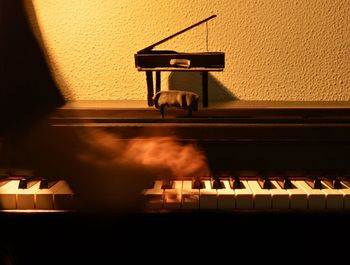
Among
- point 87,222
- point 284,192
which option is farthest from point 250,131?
point 87,222

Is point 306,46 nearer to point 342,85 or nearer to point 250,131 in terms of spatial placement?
point 342,85

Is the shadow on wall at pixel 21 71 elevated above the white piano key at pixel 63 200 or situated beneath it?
elevated above

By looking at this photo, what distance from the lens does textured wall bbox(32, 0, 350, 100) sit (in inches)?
75.0

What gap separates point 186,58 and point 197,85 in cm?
42

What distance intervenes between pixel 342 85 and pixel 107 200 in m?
1.30

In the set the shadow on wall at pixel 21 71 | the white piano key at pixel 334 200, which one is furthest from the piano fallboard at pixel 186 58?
the white piano key at pixel 334 200

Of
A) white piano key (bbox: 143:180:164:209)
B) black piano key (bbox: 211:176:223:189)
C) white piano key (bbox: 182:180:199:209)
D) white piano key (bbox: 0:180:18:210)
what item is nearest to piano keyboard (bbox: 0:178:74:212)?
white piano key (bbox: 0:180:18:210)

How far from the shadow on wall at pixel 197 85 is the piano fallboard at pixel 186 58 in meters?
0.37

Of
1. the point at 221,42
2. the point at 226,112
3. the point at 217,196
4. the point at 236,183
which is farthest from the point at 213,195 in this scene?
the point at 221,42

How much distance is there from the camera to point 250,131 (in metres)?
1.46

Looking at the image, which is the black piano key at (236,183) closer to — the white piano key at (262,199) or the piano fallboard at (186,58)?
the white piano key at (262,199)

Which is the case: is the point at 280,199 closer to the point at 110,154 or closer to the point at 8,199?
the point at 110,154

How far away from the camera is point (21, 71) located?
1779mm

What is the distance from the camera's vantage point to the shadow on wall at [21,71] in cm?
162
